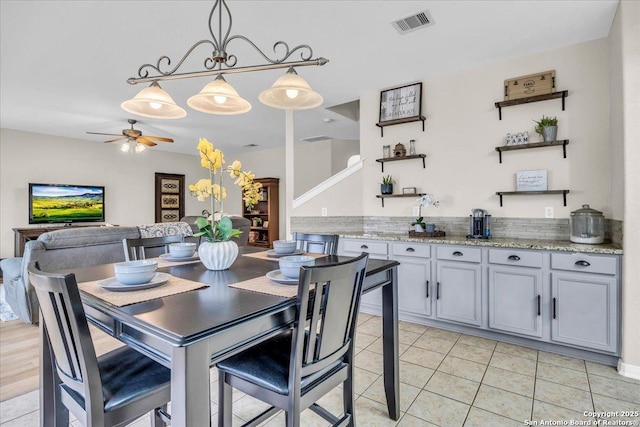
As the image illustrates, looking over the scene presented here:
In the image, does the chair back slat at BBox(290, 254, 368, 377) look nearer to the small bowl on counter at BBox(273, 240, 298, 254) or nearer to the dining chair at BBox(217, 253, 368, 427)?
the dining chair at BBox(217, 253, 368, 427)

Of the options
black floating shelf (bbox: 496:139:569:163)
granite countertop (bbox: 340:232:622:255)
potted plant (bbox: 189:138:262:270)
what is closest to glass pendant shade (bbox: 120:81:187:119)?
potted plant (bbox: 189:138:262:270)

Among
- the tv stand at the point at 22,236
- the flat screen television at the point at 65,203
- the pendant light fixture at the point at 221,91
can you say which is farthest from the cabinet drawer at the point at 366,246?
the flat screen television at the point at 65,203

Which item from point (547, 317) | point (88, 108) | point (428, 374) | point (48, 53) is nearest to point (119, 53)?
point (48, 53)

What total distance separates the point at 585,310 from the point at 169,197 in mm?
8195

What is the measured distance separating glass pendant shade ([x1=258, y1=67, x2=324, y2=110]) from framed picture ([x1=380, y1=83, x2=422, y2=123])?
2056 mm

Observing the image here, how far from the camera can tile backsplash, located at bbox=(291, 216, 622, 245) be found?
121 inches

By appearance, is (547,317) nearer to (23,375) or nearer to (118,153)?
(23,375)

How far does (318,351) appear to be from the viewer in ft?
4.34

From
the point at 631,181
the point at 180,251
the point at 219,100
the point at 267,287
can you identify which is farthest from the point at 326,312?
the point at 631,181

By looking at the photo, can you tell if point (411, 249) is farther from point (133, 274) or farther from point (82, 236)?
point (82, 236)

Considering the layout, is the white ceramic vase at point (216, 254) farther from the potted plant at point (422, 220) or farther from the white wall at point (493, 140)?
the white wall at point (493, 140)

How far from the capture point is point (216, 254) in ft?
5.66

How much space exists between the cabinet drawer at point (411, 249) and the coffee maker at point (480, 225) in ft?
1.47

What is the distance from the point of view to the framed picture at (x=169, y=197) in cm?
805
